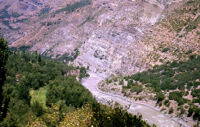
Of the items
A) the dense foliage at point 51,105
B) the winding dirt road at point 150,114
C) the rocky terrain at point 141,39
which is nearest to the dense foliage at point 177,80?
the winding dirt road at point 150,114

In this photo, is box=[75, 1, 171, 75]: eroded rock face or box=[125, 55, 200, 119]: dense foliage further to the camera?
box=[75, 1, 171, 75]: eroded rock face

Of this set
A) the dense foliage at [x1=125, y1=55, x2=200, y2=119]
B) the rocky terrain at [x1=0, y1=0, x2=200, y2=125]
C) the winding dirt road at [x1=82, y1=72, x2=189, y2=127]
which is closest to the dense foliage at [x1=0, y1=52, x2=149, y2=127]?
the winding dirt road at [x1=82, y1=72, x2=189, y2=127]

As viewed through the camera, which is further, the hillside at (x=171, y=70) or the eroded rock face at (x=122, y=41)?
the eroded rock face at (x=122, y=41)

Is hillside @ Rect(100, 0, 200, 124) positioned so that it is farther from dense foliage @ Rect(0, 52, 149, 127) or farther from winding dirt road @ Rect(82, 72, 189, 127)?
dense foliage @ Rect(0, 52, 149, 127)

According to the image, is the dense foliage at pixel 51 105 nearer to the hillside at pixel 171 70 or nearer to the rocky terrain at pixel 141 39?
the rocky terrain at pixel 141 39

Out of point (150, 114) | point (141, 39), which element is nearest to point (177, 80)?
point (150, 114)

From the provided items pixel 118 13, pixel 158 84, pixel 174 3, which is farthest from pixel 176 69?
pixel 118 13

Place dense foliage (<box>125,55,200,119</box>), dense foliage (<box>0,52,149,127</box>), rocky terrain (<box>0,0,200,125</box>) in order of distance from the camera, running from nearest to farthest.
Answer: dense foliage (<box>0,52,149,127</box>)
dense foliage (<box>125,55,200,119</box>)
rocky terrain (<box>0,0,200,125</box>)

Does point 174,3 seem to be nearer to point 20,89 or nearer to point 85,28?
point 85,28
